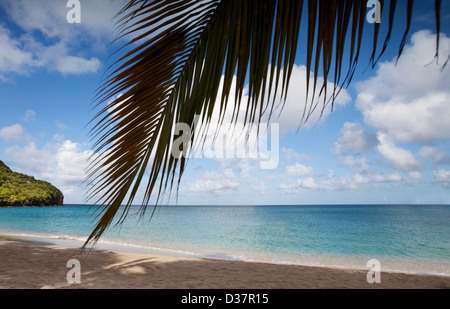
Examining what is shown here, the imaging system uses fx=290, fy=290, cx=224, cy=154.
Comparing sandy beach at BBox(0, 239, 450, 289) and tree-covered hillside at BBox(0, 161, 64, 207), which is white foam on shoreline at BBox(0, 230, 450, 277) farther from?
tree-covered hillside at BBox(0, 161, 64, 207)

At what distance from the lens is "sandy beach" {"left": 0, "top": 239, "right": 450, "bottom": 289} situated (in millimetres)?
6184

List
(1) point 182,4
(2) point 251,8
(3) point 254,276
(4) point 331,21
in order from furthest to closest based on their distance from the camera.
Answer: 1. (3) point 254,276
2. (1) point 182,4
3. (2) point 251,8
4. (4) point 331,21

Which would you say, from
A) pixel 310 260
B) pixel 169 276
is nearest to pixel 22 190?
pixel 310 260

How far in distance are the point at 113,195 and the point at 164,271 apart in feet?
24.1

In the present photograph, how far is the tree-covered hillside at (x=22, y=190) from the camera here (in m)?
58.3

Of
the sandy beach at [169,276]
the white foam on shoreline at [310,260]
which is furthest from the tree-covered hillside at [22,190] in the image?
the sandy beach at [169,276]

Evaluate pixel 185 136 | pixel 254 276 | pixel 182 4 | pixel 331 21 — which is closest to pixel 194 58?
pixel 182 4

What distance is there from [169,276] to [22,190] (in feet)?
231

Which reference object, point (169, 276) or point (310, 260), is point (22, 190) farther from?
point (169, 276)

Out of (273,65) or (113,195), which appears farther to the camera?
(113,195)

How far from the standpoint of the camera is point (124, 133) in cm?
101

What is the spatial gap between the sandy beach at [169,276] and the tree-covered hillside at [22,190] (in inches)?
2345

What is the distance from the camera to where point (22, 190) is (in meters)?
63.0

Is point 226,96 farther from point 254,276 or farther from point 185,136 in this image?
point 254,276
